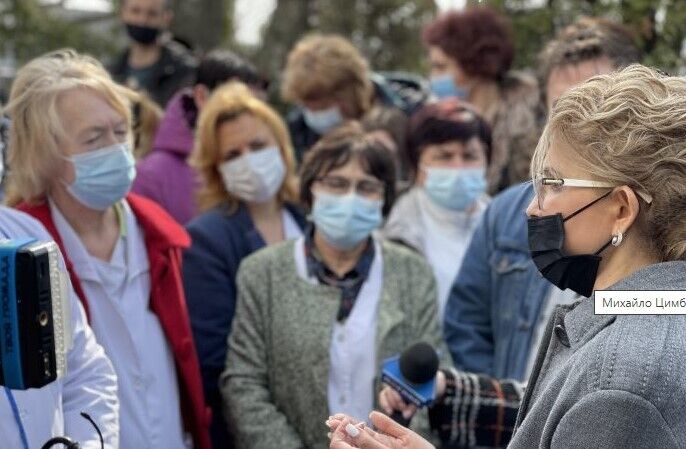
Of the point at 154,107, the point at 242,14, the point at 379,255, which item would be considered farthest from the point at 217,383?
the point at 242,14

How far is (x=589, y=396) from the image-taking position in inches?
73.4

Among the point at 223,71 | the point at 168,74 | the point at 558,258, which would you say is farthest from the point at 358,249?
the point at 168,74

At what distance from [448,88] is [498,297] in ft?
6.69

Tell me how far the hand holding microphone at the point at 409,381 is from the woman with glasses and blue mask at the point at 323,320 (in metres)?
0.48

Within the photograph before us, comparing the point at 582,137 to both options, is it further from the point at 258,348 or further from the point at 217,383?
the point at 217,383

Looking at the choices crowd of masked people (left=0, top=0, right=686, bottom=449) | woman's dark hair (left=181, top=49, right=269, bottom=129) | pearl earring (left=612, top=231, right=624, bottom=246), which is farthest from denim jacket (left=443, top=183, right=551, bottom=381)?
woman's dark hair (left=181, top=49, right=269, bottom=129)

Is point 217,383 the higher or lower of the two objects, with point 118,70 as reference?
lower

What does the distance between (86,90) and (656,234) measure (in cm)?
210

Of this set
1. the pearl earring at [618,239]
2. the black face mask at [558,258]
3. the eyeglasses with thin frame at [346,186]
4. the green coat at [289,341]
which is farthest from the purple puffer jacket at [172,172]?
the pearl earring at [618,239]

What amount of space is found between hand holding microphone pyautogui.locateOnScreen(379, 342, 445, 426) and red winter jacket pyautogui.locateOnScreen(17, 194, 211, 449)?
783 millimetres

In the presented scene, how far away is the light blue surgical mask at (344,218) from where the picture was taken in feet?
12.4

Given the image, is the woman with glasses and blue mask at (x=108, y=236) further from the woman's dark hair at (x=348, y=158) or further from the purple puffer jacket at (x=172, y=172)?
the purple puffer jacket at (x=172, y=172)

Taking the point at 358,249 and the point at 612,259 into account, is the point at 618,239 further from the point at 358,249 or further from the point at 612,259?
the point at 358,249

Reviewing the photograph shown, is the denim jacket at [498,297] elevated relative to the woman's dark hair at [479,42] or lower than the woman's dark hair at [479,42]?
lower
